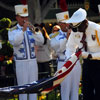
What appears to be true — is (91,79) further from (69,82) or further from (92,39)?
(69,82)

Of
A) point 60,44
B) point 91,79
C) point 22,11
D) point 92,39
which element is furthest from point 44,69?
point 92,39

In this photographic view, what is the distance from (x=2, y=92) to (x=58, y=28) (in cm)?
341

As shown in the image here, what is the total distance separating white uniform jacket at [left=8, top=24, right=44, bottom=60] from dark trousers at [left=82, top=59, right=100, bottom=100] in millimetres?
1535

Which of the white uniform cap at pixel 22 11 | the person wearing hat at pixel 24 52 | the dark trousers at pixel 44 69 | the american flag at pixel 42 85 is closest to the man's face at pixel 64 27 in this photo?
the person wearing hat at pixel 24 52

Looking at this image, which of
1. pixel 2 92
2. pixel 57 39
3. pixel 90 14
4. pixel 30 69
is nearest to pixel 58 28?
pixel 57 39

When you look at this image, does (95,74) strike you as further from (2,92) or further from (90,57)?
(2,92)

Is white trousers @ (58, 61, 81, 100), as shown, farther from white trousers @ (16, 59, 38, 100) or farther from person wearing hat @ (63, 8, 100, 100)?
person wearing hat @ (63, 8, 100, 100)

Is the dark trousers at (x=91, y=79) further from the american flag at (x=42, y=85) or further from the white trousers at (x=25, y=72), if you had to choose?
the white trousers at (x=25, y=72)

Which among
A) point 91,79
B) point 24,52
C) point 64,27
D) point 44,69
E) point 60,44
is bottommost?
point 44,69

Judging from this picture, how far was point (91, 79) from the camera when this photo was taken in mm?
6797

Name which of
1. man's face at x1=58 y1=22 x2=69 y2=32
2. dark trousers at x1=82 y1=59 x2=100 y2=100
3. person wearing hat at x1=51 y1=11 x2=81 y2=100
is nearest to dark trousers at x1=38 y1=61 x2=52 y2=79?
person wearing hat at x1=51 y1=11 x2=81 y2=100

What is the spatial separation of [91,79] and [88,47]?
1.72ft

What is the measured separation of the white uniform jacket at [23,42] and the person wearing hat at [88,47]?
135 cm

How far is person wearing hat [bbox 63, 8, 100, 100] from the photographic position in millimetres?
6613
